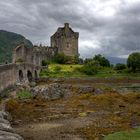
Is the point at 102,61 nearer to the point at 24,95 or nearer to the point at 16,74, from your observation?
the point at 16,74

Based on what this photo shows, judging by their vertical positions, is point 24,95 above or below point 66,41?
below

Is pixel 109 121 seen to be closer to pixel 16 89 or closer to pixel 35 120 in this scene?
pixel 35 120

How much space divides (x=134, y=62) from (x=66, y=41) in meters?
29.3

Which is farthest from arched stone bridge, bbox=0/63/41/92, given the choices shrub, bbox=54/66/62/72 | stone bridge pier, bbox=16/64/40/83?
shrub, bbox=54/66/62/72

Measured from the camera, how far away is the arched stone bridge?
6601 centimetres

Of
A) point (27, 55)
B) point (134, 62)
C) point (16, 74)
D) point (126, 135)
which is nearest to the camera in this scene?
point (126, 135)

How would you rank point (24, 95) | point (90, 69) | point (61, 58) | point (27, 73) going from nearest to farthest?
point (24, 95) < point (27, 73) < point (90, 69) < point (61, 58)

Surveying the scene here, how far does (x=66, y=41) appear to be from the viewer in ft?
427

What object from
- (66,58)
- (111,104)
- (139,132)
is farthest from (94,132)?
(66,58)

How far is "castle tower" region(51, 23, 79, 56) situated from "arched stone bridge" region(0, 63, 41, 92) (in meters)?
23.6

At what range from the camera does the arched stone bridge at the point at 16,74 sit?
6601cm

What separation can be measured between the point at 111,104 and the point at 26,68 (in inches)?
1608

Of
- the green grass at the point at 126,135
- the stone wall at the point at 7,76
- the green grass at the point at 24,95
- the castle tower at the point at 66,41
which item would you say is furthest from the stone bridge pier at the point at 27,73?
the green grass at the point at 126,135

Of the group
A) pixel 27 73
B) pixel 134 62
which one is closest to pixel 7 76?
pixel 27 73
